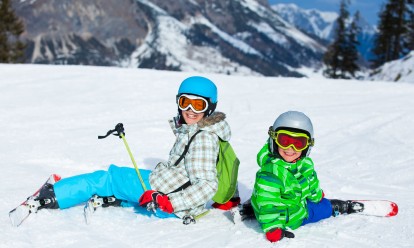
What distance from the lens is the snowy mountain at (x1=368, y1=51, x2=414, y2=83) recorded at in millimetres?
22850

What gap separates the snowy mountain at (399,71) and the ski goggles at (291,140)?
20041 millimetres

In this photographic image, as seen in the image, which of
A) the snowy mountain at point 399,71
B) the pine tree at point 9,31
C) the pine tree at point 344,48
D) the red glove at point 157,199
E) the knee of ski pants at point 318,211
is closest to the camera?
the red glove at point 157,199

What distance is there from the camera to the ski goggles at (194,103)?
444 cm

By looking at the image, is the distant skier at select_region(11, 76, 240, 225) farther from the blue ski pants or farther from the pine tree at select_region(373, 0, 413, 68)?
the pine tree at select_region(373, 0, 413, 68)

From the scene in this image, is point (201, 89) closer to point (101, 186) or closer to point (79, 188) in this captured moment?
point (101, 186)

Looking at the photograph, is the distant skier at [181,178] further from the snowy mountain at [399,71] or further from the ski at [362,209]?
the snowy mountain at [399,71]

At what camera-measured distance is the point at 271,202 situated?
380 centimetres

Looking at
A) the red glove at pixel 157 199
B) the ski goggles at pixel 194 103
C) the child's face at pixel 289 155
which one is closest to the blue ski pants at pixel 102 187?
the red glove at pixel 157 199

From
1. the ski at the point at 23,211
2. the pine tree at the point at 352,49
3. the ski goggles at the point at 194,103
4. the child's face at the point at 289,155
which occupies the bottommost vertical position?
the ski at the point at 23,211

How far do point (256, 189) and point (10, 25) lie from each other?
51038 millimetres

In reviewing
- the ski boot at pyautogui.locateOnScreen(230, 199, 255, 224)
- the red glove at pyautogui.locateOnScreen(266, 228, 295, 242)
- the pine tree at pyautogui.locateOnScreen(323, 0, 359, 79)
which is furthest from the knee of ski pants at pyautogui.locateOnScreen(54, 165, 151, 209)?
the pine tree at pyautogui.locateOnScreen(323, 0, 359, 79)

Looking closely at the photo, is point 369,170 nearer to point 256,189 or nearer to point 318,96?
point 256,189

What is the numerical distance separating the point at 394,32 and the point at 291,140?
4703 centimetres

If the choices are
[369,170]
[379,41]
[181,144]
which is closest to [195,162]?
[181,144]
